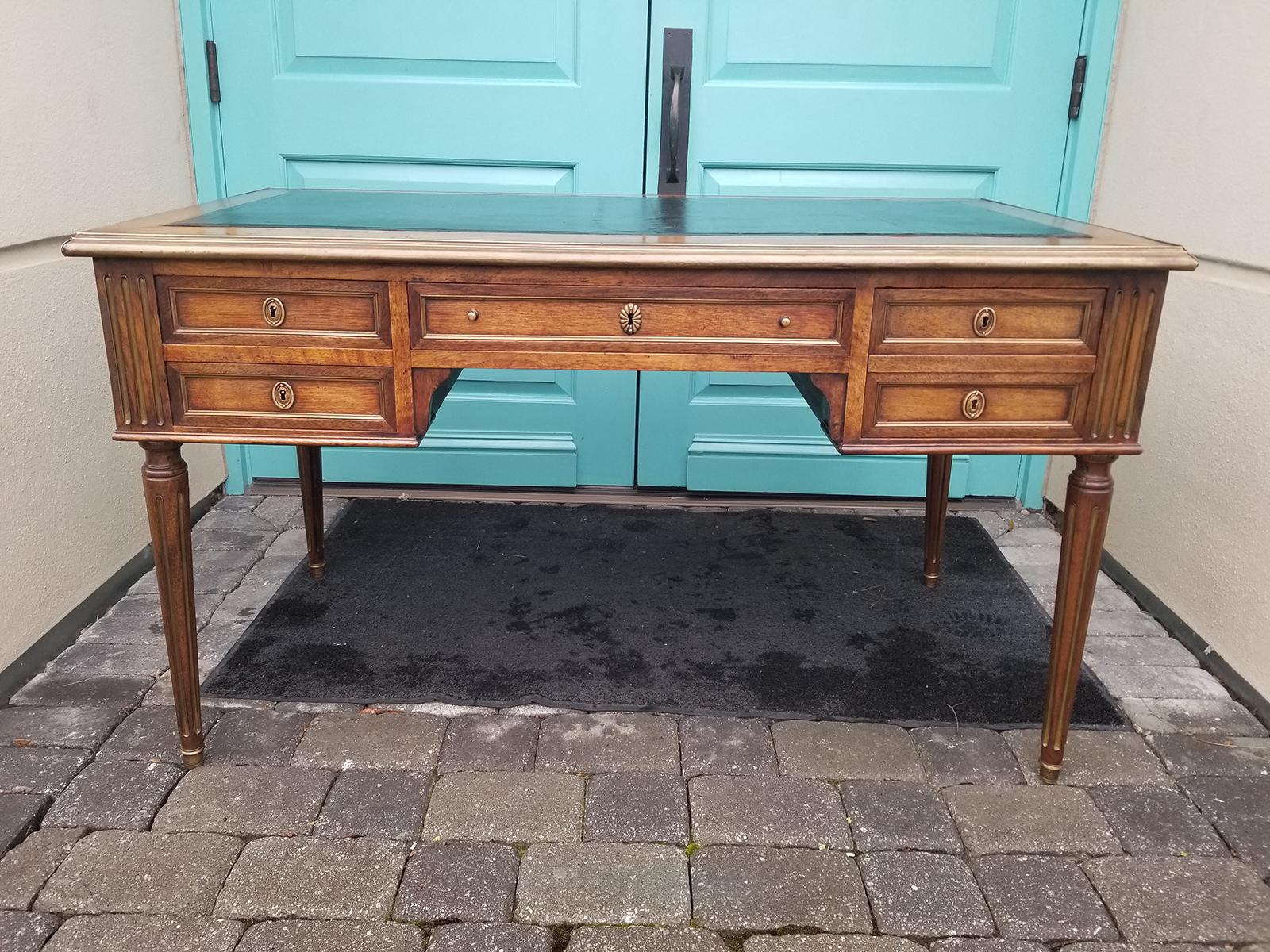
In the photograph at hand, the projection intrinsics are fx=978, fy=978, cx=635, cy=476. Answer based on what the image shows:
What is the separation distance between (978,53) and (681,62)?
2.83 feet

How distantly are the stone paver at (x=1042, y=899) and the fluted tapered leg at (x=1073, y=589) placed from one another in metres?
0.26

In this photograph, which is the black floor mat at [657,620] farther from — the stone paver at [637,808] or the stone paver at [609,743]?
the stone paver at [637,808]

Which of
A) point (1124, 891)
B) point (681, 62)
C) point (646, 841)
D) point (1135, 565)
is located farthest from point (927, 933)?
point (681, 62)

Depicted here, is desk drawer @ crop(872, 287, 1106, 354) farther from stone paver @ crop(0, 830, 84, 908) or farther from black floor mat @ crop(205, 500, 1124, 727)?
stone paver @ crop(0, 830, 84, 908)

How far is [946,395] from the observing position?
1.72 metres

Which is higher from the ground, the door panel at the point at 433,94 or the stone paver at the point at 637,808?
the door panel at the point at 433,94

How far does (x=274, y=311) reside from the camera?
1.67 metres

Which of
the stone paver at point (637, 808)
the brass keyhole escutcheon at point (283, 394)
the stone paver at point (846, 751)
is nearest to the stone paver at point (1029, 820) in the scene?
the stone paver at point (846, 751)

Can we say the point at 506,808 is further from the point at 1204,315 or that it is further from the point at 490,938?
the point at 1204,315

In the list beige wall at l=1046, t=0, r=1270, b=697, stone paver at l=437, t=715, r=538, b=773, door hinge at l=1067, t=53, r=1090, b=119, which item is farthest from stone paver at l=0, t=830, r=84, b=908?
door hinge at l=1067, t=53, r=1090, b=119

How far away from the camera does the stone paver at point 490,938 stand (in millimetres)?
1506

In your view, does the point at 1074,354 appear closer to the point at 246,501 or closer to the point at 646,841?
the point at 646,841

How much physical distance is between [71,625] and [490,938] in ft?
4.82

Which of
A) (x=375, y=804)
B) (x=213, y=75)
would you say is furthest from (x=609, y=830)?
(x=213, y=75)
